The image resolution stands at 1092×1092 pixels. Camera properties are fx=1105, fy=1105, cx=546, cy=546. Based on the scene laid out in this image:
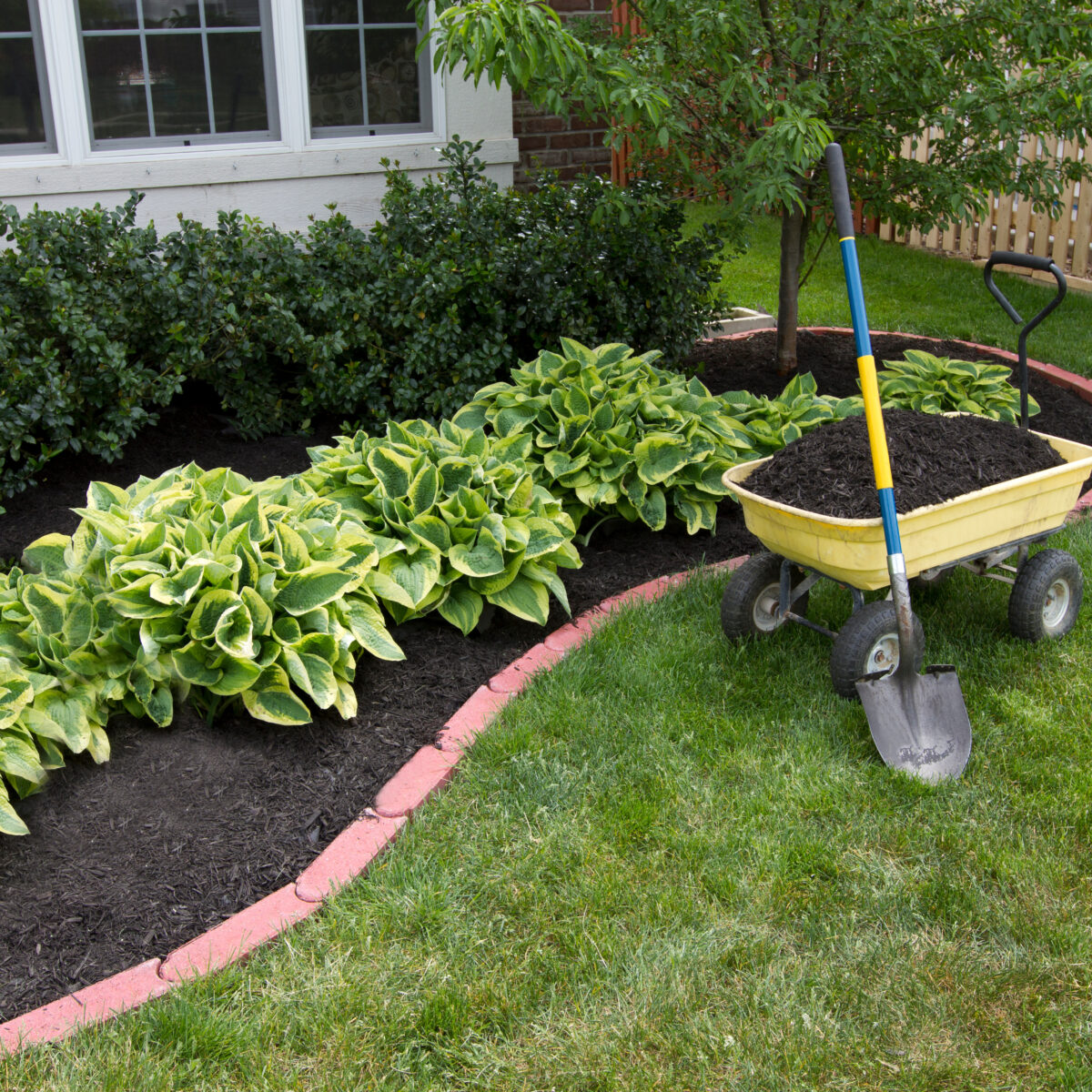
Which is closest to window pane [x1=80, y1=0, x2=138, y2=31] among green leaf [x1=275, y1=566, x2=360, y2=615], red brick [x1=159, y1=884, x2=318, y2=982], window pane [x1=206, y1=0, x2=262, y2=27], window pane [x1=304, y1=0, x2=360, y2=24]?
window pane [x1=206, y1=0, x2=262, y2=27]

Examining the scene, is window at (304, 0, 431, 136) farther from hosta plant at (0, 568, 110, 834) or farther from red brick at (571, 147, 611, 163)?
hosta plant at (0, 568, 110, 834)

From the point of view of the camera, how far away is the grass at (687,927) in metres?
2.22

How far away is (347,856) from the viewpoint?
8.99 feet

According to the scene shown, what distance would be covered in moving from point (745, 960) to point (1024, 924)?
2.16 ft

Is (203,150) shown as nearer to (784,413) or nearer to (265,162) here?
(265,162)

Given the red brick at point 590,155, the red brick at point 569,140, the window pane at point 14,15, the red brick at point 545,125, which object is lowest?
A: the red brick at point 590,155

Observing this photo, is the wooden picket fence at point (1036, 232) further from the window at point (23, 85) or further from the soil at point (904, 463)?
the window at point (23, 85)

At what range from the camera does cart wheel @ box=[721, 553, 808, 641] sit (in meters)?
3.59

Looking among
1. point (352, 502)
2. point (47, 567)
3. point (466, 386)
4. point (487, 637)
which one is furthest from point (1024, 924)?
point (466, 386)

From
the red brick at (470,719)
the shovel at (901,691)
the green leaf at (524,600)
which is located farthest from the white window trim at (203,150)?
the red brick at (470,719)

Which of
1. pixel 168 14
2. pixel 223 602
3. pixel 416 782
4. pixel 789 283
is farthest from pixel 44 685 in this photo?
pixel 789 283

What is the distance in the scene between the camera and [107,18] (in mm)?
5152

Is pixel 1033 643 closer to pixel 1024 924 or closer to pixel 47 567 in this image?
pixel 1024 924

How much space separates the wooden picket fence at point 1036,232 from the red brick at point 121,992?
321 inches
